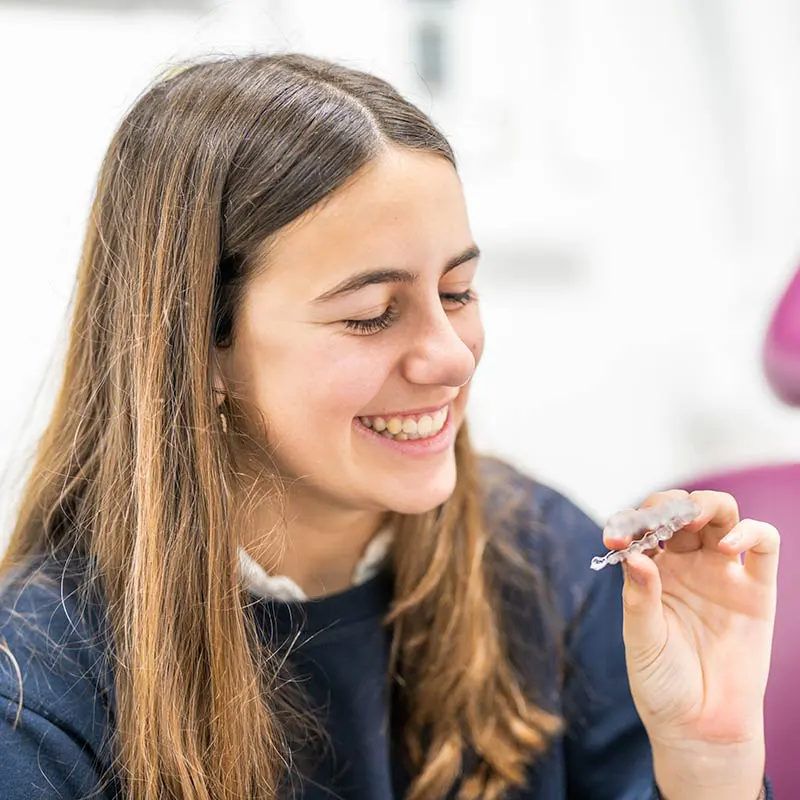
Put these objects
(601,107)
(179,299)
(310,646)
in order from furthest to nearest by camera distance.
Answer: (601,107) → (310,646) → (179,299)

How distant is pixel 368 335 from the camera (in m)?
0.78

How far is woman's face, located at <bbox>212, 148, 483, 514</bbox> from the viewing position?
0.76 meters

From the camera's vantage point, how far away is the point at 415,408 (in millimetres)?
820

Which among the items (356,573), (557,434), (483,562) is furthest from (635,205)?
(356,573)

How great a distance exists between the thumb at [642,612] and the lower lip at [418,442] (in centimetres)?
18

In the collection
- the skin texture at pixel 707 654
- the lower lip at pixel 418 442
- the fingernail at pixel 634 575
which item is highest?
the lower lip at pixel 418 442

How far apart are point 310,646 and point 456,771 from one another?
7.3 inches

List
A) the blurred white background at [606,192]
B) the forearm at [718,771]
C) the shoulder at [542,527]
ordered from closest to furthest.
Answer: the forearm at [718,771] → the shoulder at [542,527] → the blurred white background at [606,192]

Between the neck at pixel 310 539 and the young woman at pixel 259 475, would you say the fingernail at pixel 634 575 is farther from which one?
the neck at pixel 310 539

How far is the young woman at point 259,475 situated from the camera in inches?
30.3

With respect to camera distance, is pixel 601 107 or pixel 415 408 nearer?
pixel 415 408

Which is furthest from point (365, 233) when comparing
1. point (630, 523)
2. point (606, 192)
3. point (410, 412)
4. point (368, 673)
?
point (606, 192)

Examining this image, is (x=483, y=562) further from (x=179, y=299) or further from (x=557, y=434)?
(x=557, y=434)

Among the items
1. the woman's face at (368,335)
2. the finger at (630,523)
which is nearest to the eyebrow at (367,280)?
the woman's face at (368,335)
